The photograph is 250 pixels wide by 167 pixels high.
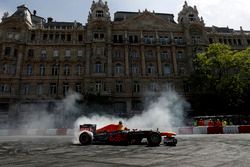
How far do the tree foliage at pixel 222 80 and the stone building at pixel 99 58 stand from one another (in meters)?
4.29

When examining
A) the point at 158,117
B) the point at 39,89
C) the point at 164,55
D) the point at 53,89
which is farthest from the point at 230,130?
the point at 39,89

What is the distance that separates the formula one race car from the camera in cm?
1244

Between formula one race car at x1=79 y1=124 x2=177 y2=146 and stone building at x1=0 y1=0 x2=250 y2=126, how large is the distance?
20.0m

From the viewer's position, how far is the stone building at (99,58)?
36.0 m

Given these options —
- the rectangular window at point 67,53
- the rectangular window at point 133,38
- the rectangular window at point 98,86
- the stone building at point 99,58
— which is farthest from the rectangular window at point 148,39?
the rectangular window at point 67,53

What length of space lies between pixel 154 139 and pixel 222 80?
81.5 ft

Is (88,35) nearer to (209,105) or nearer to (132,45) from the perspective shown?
(132,45)

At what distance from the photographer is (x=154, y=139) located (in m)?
12.4

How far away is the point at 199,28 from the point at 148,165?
135 ft

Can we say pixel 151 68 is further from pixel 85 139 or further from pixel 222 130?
pixel 85 139

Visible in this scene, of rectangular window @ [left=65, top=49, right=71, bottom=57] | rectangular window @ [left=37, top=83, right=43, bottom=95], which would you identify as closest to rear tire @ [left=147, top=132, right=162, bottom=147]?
rectangular window @ [left=37, top=83, right=43, bottom=95]

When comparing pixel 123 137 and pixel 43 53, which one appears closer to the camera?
pixel 123 137

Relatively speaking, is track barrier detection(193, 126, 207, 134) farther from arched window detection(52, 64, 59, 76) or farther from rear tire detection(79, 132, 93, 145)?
arched window detection(52, 64, 59, 76)

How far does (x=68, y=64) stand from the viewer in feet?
125
